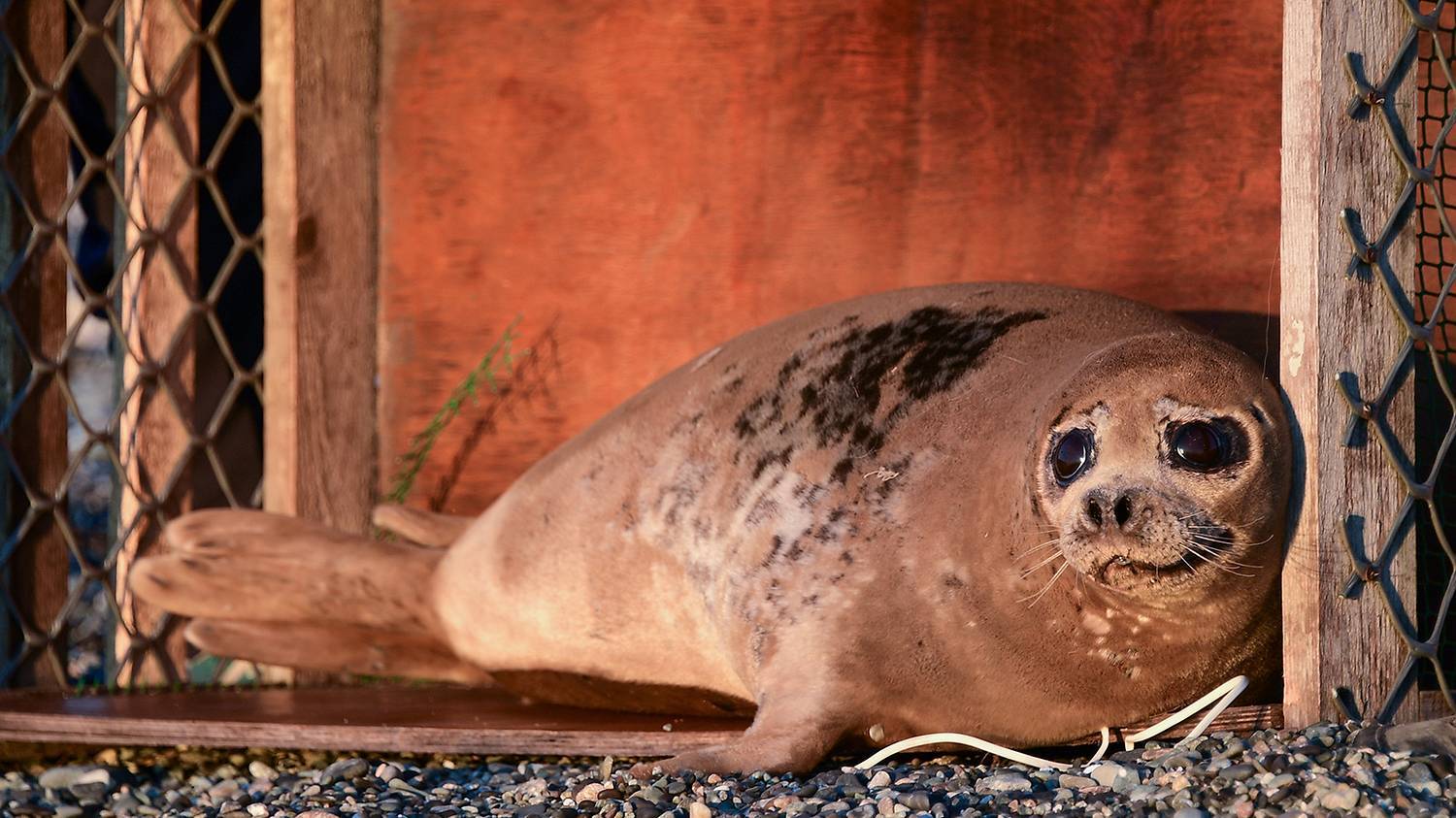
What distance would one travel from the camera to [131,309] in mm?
4297

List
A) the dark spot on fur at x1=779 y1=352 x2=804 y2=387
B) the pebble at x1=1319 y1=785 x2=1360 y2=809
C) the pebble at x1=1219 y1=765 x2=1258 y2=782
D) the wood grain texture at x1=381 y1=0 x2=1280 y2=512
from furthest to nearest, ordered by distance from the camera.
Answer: the wood grain texture at x1=381 y1=0 x2=1280 y2=512, the dark spot on fur at x1=779 y1=352 x2=804 y2=387, the pebble at x1=1219 y1=765 x2=1258 y2=782, the pebble at x1=1319 y1=785 x2=1360 y2=809

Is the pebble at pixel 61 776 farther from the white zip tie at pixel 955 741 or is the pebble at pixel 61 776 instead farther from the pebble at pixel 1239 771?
the pebble at pixel 1239 771

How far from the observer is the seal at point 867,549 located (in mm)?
2414

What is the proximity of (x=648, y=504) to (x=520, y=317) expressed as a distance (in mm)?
1024

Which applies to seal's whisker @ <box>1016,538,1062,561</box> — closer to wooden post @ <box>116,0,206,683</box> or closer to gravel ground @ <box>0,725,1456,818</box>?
gravel ground @ <box>0,725,1456,818</box>

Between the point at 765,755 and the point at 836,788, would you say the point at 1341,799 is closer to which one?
the point at 836,788

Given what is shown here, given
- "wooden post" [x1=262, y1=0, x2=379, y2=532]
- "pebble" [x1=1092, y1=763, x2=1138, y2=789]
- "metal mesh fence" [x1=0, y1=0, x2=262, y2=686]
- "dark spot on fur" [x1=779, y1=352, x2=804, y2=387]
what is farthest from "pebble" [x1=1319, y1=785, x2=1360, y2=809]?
"metal mesh fence" [x1=0, y1=0, x2=262, y2=686]

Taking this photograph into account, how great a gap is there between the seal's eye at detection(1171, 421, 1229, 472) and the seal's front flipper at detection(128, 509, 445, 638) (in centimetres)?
179

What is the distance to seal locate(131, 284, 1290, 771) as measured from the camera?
2414 millimetres

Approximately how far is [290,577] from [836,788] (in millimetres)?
1651

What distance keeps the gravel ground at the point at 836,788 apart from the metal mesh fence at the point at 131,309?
43.7 inches

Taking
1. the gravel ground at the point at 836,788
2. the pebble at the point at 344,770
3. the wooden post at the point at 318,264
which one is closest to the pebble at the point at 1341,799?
the gravel ground at the point at 836,788

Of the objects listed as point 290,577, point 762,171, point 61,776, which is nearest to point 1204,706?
point 762,171

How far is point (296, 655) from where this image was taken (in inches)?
142
